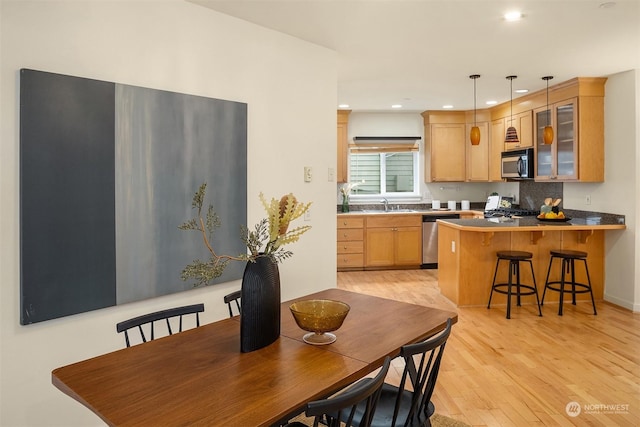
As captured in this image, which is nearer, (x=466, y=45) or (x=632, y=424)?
(x=632, y=424)

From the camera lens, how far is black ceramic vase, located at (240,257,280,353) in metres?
1.71

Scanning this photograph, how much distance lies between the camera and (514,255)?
4.70 meters

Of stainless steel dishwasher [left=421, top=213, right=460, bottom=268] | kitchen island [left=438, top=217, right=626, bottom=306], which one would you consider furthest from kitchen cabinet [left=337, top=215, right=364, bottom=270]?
kitchen island [left=438, top=217, right=626, bottom=306]

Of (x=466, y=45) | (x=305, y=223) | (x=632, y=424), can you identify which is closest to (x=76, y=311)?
(x=305, y=223)

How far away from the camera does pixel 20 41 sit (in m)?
2.11

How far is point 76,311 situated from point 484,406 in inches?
92.9

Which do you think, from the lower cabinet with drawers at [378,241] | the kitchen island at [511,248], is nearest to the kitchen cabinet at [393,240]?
the lower cabinet with drawers at [378,241]

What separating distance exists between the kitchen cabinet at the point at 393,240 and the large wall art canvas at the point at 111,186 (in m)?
4.01

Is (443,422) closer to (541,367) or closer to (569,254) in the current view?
(541,367)

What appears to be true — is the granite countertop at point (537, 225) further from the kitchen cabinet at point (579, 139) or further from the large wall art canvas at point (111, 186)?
the large wall art canvas at point (111, 186)

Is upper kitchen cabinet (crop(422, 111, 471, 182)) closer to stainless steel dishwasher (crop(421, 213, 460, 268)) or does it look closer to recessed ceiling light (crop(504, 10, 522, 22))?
stainless steel dishwasher (crop(421, 213, 460, 268))

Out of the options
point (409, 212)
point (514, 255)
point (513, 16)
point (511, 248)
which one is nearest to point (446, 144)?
point (409, 212)

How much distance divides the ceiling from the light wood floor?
247cm

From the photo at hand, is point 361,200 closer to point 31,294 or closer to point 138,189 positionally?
point 138,189
